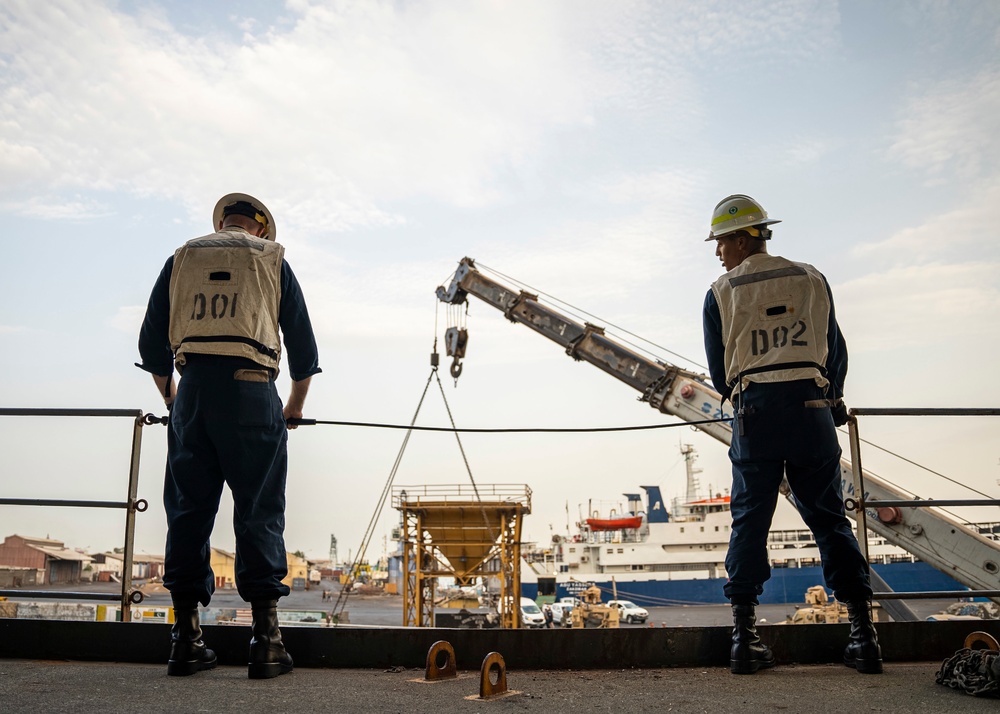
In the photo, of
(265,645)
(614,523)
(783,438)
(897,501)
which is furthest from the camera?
(614,523)

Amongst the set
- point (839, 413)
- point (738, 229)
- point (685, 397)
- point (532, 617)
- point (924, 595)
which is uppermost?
point (685, 397)

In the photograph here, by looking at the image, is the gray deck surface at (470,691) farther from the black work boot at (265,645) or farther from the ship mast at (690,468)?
the ship mast at (690,468)

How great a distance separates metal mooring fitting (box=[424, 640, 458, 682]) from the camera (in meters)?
2.31

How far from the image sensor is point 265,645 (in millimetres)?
2314

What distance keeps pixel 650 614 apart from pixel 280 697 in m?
41.8

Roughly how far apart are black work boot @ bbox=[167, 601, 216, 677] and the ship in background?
39.8m

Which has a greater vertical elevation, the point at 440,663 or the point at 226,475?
the point at 226,475

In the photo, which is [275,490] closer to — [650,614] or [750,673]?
[750,673]

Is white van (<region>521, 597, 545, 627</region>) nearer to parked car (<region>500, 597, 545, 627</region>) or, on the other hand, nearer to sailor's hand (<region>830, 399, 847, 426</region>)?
parked car (<region>500, 597, 545, 627</region>)

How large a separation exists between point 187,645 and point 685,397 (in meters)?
13.3

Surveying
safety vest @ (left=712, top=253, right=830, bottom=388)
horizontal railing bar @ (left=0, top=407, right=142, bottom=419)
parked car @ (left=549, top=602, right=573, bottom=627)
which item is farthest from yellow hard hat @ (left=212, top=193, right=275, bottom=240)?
parked car @ (left=549, top=602, right=573, bottom=627)

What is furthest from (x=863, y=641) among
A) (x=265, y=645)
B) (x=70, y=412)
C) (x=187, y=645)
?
(x=70, y=412)

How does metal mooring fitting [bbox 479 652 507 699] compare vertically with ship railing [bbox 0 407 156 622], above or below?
below

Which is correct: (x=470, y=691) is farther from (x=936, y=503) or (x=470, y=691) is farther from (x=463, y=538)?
(x=463, y=538)
